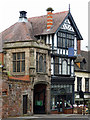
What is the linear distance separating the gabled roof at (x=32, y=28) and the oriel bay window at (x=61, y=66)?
343 centimetres

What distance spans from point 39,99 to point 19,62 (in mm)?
4727

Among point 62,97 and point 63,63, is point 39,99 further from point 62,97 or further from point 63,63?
point 63,63

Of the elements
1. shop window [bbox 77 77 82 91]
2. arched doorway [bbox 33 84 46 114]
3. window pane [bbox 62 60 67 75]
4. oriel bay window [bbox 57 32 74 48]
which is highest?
oriel bay window [bbox 57 32 74 48]

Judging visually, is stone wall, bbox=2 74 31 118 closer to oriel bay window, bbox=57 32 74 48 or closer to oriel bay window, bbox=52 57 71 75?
oriel bay window, bbox=52 57 71 75

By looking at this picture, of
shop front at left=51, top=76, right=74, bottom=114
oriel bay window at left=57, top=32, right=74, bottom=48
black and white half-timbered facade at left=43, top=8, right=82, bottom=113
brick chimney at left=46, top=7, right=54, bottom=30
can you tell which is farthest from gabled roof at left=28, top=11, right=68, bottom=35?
shop front at left=51, top=76, right=74, bottom=114

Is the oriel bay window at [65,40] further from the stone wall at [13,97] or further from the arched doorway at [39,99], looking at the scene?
the stone wall at [13,97]

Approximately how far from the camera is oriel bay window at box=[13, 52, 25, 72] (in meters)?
34.0

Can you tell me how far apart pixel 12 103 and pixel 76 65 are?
17.0 metres

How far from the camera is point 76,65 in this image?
145 ft

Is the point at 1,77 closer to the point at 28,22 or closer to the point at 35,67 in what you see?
the point at 35,67

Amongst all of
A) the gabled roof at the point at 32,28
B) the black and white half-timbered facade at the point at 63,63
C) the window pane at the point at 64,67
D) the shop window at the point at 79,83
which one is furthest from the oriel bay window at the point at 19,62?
the shop window at the point at 79,83

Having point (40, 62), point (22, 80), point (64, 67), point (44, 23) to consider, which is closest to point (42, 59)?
point (40, 62)

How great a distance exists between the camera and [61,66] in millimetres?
37406

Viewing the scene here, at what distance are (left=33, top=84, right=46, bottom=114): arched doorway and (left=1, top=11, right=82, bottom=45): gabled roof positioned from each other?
17.8 feet
